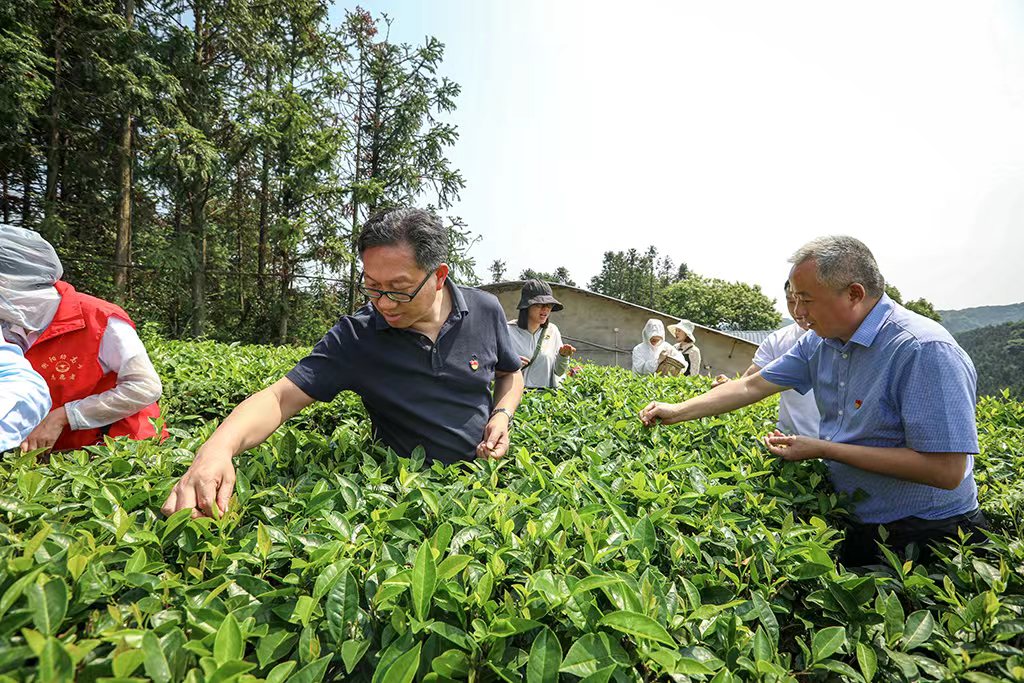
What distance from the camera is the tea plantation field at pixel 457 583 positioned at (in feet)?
3.19

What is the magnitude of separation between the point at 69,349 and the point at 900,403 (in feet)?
11.4

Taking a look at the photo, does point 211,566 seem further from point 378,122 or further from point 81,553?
point 378,122

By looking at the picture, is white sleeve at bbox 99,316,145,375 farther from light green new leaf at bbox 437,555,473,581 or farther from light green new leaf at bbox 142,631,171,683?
light green new leaf at bbox 437,555,473,581

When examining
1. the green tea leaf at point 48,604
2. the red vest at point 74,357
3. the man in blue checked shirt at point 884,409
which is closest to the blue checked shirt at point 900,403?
the man in blue checked shirt at point 884,409

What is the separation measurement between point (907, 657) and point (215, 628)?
154 cm

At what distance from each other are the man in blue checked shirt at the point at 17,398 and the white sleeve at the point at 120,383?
71 cm

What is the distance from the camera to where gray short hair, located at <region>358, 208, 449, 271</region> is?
1.85 metres

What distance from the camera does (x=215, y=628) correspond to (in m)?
1.02

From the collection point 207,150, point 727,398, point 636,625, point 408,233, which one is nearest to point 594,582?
point 636,625

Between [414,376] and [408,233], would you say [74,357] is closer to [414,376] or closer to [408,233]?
[414,376]

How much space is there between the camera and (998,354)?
3934cm

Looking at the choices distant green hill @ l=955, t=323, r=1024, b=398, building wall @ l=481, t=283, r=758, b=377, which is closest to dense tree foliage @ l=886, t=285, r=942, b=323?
distant green hill @ l=955, t=323, r=1024, b=398

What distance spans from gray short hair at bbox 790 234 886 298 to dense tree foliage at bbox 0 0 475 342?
14.6m

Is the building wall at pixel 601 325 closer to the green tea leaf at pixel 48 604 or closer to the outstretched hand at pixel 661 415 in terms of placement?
the outstretched hand at pixel 661 415
